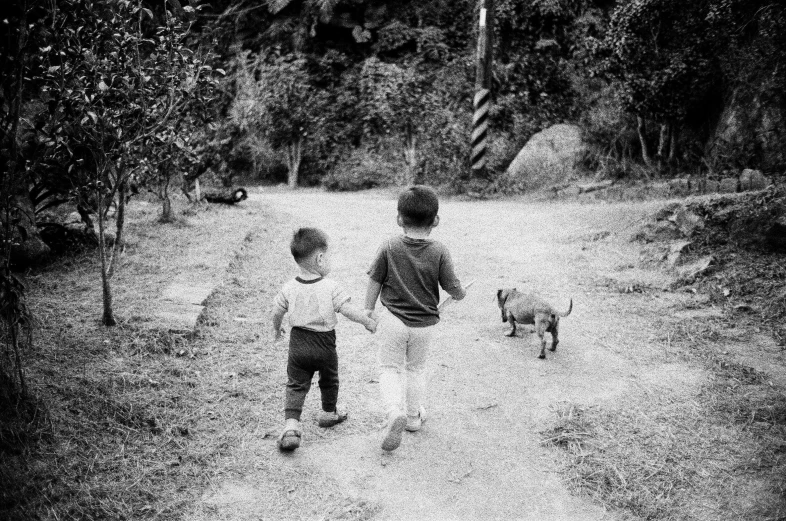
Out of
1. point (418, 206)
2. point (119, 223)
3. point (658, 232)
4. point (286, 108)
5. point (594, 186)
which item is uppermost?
point (286, 108)

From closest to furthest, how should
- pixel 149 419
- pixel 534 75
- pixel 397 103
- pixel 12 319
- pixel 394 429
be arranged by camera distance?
pixel 12 319, pixel 394 429, pixel 149 419, pixel 397 103, pixel 534 75

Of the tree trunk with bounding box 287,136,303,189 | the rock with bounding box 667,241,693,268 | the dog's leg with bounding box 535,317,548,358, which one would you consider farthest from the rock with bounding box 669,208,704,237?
the tree trunk with bounding box 287,136,303,189

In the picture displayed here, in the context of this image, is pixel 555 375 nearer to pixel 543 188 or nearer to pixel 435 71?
pixel 543 188

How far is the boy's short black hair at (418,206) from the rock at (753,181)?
7.40 metres

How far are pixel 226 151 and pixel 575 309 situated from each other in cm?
1336

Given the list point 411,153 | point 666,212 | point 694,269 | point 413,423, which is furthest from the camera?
point 411,153

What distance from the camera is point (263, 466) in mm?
2967

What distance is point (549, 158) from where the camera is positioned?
12.5m

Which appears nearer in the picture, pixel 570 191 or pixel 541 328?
pixel 541 328

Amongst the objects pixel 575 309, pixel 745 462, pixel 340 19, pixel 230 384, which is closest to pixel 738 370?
pixel 745 462

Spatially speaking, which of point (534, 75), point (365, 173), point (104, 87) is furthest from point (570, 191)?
point (104, 87)

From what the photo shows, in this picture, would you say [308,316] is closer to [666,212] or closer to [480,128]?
[666,212]

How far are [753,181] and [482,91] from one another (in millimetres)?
5792

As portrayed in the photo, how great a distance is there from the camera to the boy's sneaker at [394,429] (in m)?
2.93
